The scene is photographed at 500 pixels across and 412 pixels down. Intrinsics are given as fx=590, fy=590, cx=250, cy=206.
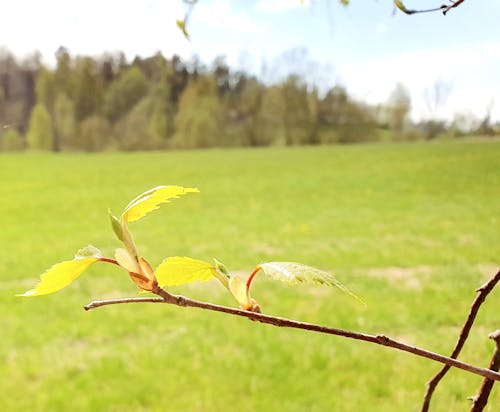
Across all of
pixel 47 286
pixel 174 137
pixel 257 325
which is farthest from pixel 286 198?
pixel 47 286

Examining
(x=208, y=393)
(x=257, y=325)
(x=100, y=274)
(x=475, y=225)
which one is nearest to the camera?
(x=208, y=393)

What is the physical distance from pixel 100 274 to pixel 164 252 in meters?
0.33

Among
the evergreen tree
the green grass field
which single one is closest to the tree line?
the evergreen tree

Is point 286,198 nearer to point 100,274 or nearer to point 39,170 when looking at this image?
point 100,274

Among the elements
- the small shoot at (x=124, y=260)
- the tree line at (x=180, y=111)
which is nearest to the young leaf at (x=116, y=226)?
the small shoot at (x=124, y=260)

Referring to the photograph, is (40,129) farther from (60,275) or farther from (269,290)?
(60,275)

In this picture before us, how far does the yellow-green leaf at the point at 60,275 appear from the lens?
107 mm

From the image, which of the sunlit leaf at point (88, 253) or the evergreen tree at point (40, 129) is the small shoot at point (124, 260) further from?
the evergreen tree at point (40, 129)

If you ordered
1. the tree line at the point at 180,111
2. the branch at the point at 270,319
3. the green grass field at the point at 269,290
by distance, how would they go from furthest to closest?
the tree line at the point at 180,111 → the green grass field at the point at 269,290 → the branch at the point at 270,319

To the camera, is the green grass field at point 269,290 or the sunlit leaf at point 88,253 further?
the green grass field at point 269,290

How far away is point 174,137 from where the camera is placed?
4.00 m

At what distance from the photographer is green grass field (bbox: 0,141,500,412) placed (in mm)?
1309

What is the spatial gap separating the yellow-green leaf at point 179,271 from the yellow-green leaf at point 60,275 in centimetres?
2

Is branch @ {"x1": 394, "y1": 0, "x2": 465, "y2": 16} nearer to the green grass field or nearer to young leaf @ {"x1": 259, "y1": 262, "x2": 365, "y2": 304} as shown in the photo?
young leaf @ {"x1": 259, "y1": 262, "x2": 365, "y2": 304}
